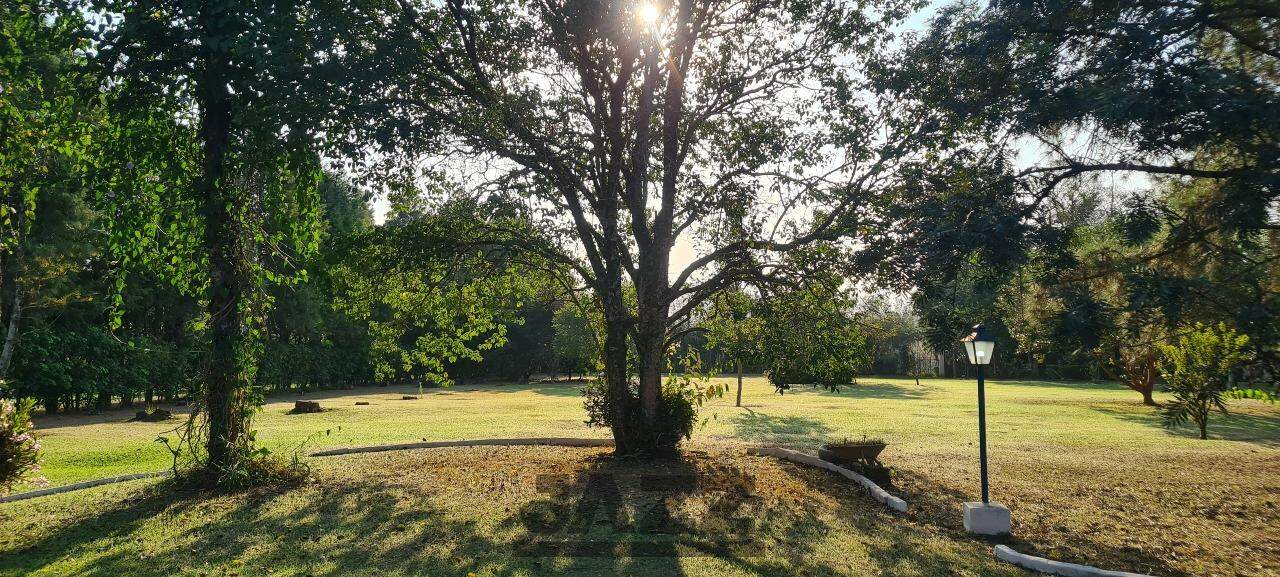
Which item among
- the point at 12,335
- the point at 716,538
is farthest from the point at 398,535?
the point at 12,335

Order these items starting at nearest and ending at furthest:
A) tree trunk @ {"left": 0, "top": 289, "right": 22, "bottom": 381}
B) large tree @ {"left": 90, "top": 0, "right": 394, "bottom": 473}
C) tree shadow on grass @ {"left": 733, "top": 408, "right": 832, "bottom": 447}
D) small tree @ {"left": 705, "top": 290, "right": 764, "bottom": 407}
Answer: large tree @ {"left": 90, "top": 0, "right": 394, "bottom": 473}, small tree @ {"left": 705, "top": 290, "right": 764, "bottom": 407}, tree shadow on grass @ {"left": 733, "top": 408, "right": 832, "bottom": 447}, tree trunk @ {"left": 0, "top": 289, "right": 22, "bottom": 381}

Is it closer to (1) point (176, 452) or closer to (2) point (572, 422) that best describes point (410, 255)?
(1) point (176, 452)

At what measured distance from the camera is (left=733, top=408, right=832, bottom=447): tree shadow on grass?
16141mm

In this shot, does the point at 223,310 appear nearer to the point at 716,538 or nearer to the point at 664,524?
the point at 664,524

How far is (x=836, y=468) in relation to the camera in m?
11.3

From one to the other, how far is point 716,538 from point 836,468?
447 cm

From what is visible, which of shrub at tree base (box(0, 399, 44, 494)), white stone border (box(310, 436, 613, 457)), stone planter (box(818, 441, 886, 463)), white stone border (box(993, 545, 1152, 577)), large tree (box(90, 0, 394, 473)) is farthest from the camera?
white stone border (box(310, 436, 613, 457))

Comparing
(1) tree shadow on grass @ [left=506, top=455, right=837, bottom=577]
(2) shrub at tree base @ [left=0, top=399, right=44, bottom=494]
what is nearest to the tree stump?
(2) shrub at tree base @ [left=0, top=399, right=44, bottom=494]

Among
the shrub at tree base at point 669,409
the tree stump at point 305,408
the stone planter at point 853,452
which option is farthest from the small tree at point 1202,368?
the tree stump at point 305,408

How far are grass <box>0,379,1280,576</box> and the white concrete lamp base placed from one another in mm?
230

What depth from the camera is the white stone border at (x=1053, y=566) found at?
6375 mm

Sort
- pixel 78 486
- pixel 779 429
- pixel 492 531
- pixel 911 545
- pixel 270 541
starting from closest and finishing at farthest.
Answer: pixel 270 541
pixel 911 545
pixel 492 531
pixel 78 486
pixel 779 429

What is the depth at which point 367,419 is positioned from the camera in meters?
21.3

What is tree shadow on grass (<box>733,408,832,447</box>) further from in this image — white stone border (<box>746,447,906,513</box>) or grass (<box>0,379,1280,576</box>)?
white stone border (<box>746,447,906,513</box>)
